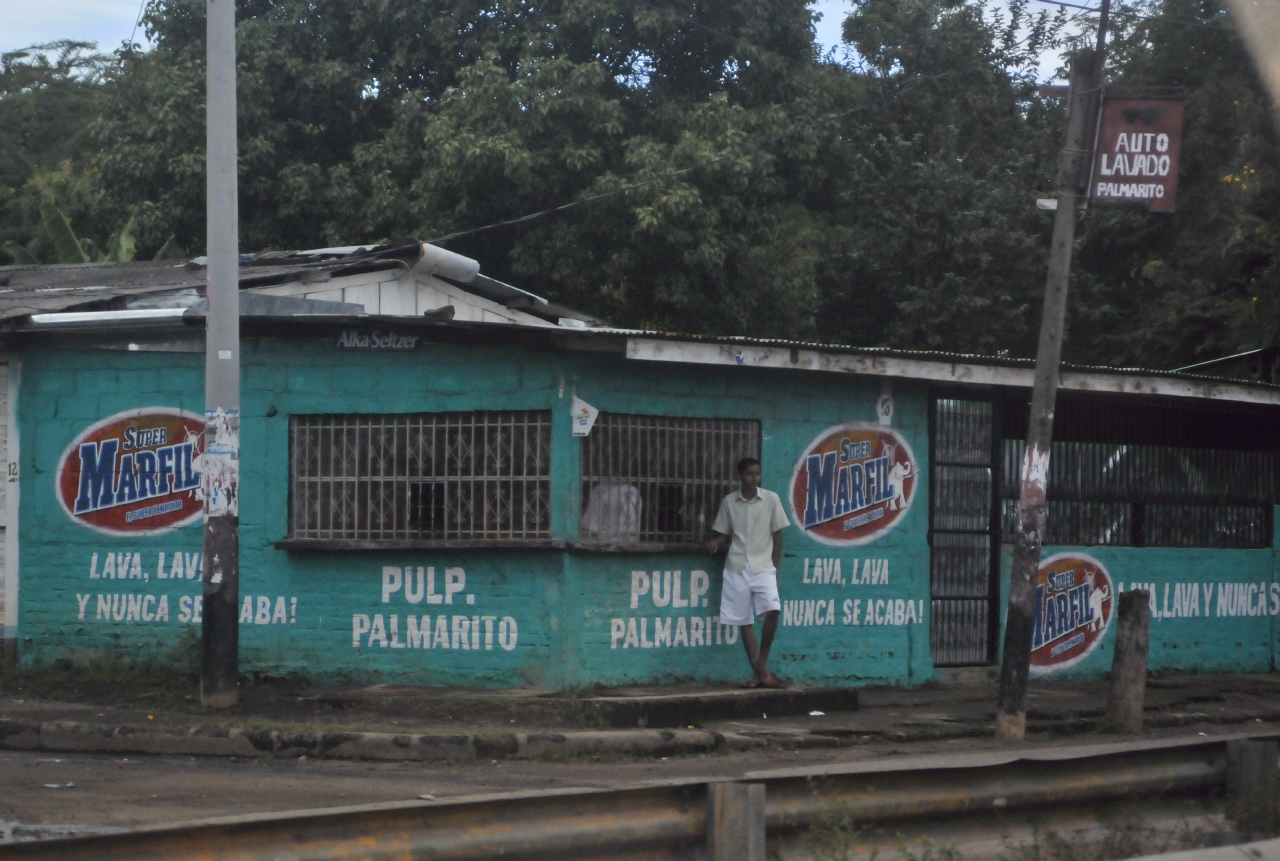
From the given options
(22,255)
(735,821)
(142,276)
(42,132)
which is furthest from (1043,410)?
(42,132)

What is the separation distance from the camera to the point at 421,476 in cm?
1055

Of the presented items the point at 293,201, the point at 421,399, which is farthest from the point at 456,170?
the point at 421,399

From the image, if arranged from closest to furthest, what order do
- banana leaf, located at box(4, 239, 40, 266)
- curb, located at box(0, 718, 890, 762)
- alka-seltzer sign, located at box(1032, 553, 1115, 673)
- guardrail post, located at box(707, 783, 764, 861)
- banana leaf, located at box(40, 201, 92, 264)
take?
guardrail post, located at box(707, 783, 764, 861), curb, located at box(0, 718, 890, 762), alka-seltzer sign, located at box(1032, 553, 1115, 673), banana leaf, located at box(40, 201, 92, 264), banana leaf, located at box(4, 239, 40, 266)

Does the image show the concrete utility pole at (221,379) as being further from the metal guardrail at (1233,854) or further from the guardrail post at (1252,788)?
the metal guardrail at (1233,854)

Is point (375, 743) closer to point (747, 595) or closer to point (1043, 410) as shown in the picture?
point (747, 595)

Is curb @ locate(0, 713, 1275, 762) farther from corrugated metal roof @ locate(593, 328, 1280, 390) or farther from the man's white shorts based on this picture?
corrugated metal roof @ locate(593, 328, 1280, 390)

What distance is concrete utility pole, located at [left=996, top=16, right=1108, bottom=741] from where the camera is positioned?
9633mm

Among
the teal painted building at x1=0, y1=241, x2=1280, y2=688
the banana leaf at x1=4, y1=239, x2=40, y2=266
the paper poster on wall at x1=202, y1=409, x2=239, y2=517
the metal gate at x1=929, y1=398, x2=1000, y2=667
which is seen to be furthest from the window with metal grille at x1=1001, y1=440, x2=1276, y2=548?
the banana leaf at x1=4, y1=239, x2=40, y2=266

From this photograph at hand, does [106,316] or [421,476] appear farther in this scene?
[106,316]

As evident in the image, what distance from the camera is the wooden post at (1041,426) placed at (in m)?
9.63

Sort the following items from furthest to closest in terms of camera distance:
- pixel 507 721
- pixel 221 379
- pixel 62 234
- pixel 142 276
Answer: pixel 62 234 < pixel 142 276 < pixel 221 379 < pixel 507 721

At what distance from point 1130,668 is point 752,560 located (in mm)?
2627

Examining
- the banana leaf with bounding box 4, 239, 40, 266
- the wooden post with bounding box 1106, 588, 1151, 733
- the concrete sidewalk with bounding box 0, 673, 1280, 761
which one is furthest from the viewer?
the banana leaf with bounding box 4, 239, 40, 266

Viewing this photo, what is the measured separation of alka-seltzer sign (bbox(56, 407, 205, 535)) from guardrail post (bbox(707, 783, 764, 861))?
805 cm
